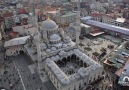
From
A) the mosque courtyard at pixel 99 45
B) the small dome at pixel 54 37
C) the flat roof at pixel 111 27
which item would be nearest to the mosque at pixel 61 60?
the small dome at pixel 54 37

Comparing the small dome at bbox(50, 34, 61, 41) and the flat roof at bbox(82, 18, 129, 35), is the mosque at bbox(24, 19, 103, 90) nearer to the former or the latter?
the small dome at bbox(50, 34, 61, 41)

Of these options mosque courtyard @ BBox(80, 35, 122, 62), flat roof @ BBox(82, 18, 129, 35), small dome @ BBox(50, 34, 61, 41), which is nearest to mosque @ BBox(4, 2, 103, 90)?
small dome @ BBox(50, 34, 61, 41)

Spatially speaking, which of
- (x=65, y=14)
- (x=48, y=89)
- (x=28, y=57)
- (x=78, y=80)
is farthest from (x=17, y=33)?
(x=78, y=80)

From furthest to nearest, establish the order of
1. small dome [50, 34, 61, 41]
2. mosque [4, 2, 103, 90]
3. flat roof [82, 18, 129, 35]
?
flat roof [82, 18, 129, 35]
small dome [50, 34, 61, 41]
mosque [4, 2, 103, 90]

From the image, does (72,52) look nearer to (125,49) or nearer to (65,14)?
(125,49)

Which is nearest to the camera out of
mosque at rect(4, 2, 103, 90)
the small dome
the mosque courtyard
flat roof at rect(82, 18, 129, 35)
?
mosque at rect(4, 2, 103, 90)

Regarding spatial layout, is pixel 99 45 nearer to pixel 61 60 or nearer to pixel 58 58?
pixel 61 60

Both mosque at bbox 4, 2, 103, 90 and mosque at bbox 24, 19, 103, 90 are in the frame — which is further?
mosque at bbox 4, 2, 103, 90

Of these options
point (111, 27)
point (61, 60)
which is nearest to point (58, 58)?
point (61, 60)
